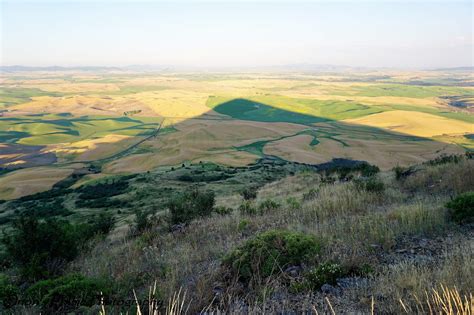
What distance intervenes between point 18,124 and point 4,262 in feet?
373

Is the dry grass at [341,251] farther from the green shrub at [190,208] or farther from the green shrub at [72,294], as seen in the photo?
the green shrub at [190,208]

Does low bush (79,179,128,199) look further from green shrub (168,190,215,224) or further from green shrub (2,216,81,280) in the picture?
green shrub (2,216,81,280)

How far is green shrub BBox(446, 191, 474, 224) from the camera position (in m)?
6.10

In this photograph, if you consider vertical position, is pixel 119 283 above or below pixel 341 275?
below

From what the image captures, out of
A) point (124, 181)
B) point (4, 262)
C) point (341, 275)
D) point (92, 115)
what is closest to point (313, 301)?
point (341, 275)

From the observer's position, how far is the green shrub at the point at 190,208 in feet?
37.1

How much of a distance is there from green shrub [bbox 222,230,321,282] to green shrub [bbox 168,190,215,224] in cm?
598

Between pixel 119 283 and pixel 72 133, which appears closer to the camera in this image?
pixel 119 283

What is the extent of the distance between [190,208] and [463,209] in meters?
8.39

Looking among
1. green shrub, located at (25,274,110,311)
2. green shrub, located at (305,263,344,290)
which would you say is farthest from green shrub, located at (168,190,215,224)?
green shrub, located at (305,263,344,290)

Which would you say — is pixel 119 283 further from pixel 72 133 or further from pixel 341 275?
pixel 72 133

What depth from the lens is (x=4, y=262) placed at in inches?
360

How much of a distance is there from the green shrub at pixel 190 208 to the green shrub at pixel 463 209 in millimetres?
7667

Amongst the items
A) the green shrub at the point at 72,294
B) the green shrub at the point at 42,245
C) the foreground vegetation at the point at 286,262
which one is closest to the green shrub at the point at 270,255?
the foreground vegetation at the point at 286,262
